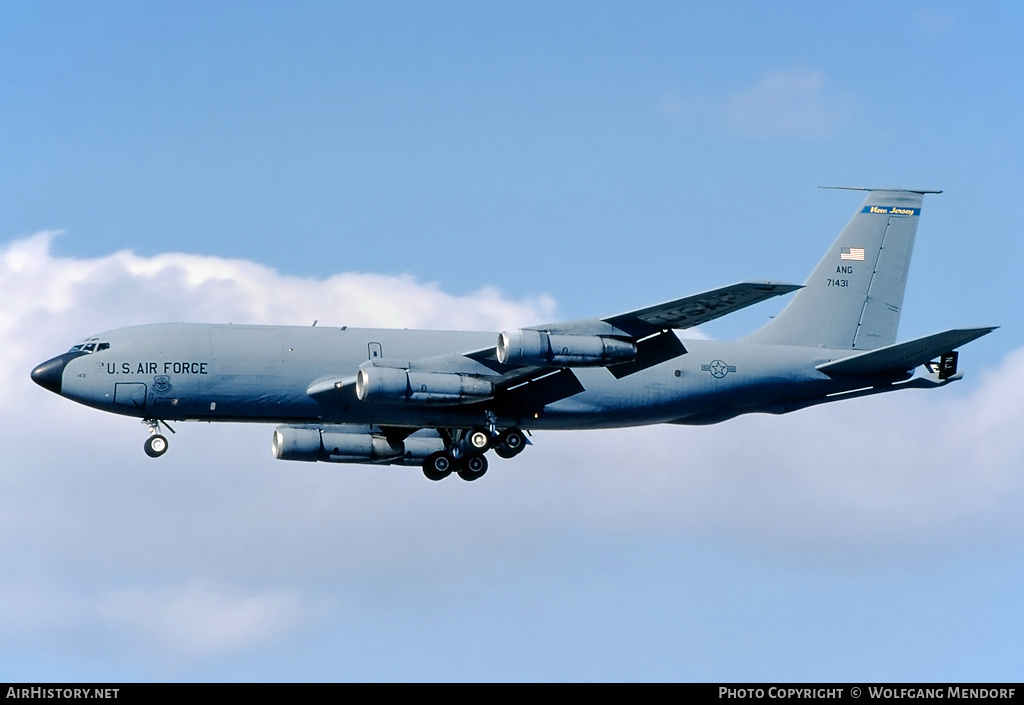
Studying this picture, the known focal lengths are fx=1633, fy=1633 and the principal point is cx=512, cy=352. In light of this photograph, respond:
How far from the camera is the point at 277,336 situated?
58.1m

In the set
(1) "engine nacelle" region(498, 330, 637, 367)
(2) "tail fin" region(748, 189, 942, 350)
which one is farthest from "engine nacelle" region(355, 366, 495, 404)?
(2) "tail fin" region(748, 189, 942, 350)

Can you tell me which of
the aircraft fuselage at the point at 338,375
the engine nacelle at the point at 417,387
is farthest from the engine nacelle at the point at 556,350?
the aircraft fuselage at the point at 338,375

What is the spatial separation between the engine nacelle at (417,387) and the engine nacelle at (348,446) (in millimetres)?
8259

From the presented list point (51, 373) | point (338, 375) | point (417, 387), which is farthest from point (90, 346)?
point (417, 387)

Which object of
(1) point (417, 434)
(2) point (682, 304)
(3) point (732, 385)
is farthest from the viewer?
(1) point (417, 434)

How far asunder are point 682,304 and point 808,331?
11.3m

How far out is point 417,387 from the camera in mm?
55906

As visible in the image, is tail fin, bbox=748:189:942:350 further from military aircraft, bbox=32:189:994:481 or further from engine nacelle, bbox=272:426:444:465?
engine nacelle, bbox=272:426:444:465

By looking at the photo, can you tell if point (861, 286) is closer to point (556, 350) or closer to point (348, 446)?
point (556, 350)

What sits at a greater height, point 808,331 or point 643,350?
point 808,331
